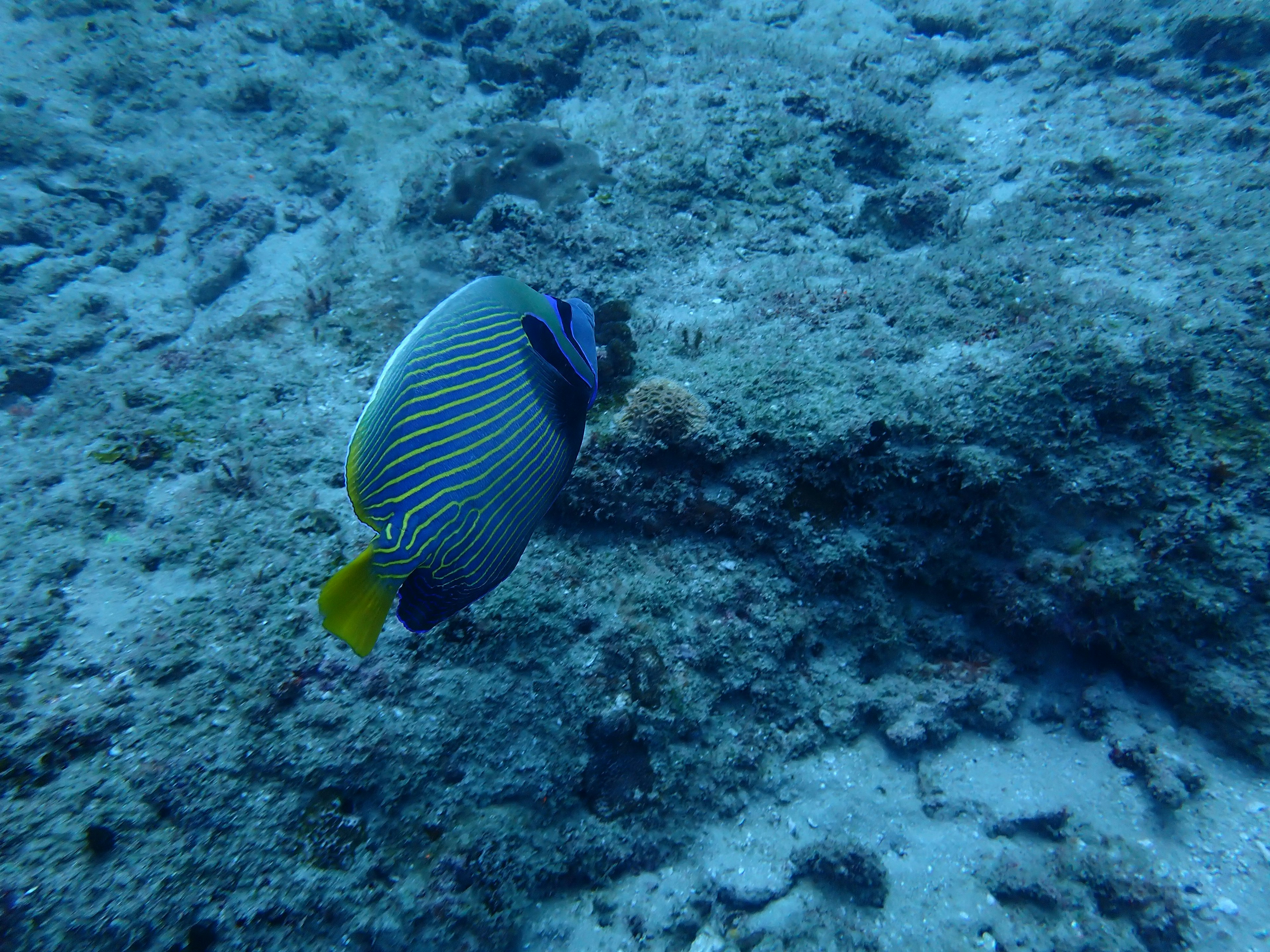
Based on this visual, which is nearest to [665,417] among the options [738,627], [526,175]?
[738,627]

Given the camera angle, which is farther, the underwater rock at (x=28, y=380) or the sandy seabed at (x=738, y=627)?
the underwater rock at (x=28, y=380)

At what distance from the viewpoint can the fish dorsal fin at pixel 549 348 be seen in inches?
61.2

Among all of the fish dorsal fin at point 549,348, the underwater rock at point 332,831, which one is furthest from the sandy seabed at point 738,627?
the fish dorsal fin at point 549,348

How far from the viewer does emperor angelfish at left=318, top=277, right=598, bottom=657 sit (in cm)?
137

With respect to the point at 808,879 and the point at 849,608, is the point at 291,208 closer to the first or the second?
the point at 849,608

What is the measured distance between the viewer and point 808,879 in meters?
3.03

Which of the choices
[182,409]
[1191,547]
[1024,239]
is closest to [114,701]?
[182,409]

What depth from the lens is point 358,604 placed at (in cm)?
137

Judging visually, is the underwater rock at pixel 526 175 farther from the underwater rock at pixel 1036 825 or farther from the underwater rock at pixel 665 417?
the underwater rock at pixel 1036 825

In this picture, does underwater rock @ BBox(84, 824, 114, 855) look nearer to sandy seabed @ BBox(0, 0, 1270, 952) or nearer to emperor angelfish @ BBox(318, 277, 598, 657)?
sandy seabed @ BBox(0, 0, 1270, 952)

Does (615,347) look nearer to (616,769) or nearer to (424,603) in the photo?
(424,603)

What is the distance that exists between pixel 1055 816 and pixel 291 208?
32.4 feet

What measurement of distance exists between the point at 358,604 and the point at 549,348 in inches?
33.9

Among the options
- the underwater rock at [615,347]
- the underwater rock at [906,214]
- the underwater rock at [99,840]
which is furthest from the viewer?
the underwater rock at [906,214]
